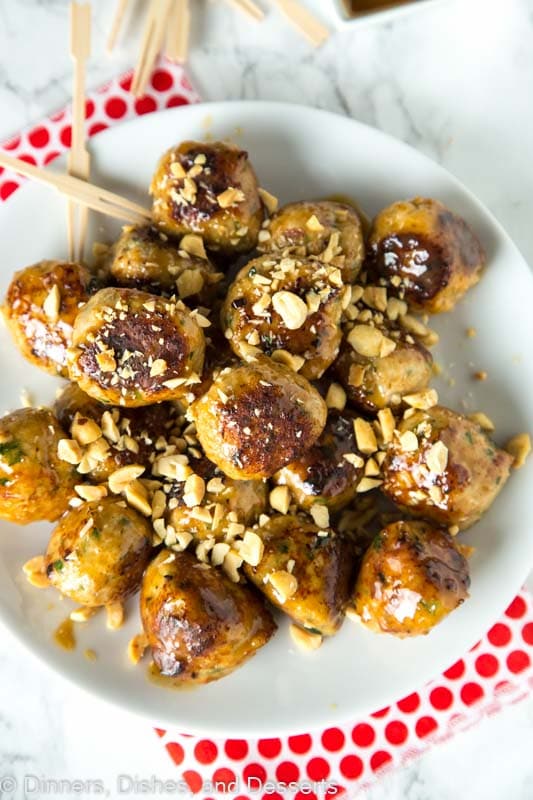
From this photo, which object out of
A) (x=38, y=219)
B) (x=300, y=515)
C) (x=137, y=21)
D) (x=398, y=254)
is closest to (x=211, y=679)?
(x=300, y=515)

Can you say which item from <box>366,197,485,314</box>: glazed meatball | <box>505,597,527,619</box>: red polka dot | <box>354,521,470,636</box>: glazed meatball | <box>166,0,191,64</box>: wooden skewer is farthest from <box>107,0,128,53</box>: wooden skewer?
<box>505,597,527,619</box>: red polka dot

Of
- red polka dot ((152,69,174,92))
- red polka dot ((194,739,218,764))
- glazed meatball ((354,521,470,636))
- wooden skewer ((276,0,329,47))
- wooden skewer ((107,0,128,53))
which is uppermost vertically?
wooden skewer ((276,0,329,47))

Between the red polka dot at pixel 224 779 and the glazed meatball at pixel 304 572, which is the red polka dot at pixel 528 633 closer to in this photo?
the glazed meatball at pixel 304 572

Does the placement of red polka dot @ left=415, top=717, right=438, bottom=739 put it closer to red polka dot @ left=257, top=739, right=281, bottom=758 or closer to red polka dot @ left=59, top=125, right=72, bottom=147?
red polka dot @ left=257, top=739, right=281, bottom=758

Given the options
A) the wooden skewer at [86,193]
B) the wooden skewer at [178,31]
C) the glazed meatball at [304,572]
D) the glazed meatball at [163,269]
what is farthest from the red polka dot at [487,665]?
the wooden skewer at [178,31]

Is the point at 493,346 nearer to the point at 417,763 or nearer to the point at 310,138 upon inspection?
the point at 310,138
